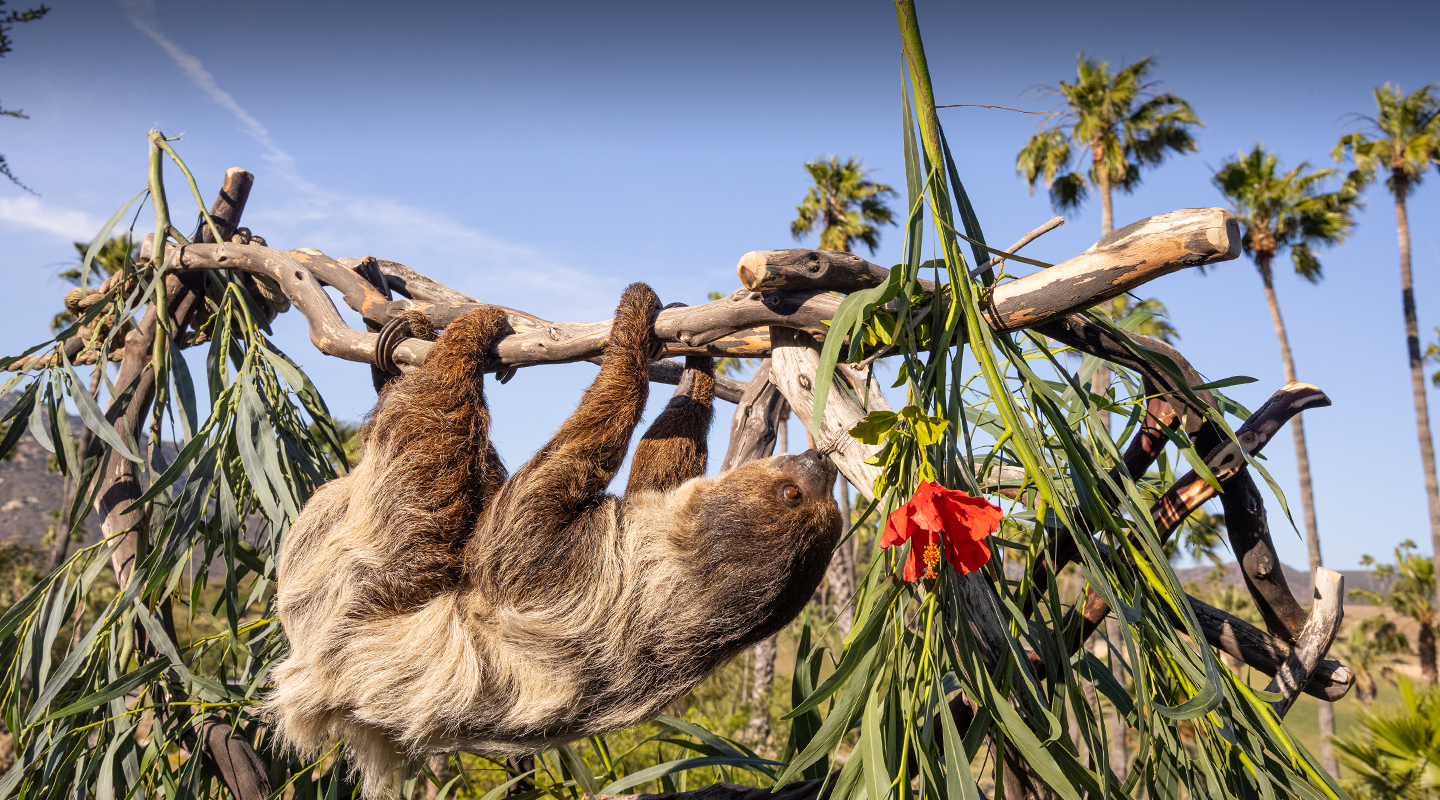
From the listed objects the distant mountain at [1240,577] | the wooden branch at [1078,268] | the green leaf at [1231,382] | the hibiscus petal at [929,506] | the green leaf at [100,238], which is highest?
the green leaf at [100,238]

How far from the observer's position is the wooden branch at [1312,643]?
6.70 feet

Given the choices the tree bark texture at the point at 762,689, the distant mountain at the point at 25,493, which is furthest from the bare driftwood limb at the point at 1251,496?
the distant mountain at the point at 25,493

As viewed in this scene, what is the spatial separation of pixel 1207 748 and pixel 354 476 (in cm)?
258

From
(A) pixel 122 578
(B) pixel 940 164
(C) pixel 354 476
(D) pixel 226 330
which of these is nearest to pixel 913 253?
(B) pixel 940 164

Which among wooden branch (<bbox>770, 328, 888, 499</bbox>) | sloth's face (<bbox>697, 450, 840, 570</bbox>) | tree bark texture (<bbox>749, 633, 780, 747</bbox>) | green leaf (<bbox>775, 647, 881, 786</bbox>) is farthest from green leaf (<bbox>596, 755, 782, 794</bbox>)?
tree bark texture (<bbox>749, 633, 780, 747</bbox>)

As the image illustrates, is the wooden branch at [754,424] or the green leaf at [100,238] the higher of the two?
the green leaf at [100,238]

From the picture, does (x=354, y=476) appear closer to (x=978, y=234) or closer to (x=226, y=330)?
(x=226, y=330)

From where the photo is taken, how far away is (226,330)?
3.59 m

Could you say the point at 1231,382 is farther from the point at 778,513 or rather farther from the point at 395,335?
the point at 395,335

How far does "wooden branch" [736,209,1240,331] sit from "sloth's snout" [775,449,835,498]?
2.14 feet

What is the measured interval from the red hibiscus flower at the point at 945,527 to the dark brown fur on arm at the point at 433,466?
68.5 inches

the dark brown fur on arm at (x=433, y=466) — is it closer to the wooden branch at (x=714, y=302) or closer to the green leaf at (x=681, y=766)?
the wooden branch at (x=714, y=302)

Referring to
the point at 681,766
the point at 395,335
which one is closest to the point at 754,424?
the point at 681,766

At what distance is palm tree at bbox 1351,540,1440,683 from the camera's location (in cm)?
2062
